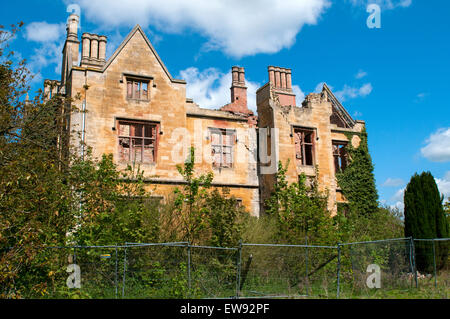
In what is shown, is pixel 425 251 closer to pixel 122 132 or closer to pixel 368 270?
pixel 368 270

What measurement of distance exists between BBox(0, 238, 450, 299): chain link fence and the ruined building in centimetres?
530

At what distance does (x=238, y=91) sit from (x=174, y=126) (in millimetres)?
9847

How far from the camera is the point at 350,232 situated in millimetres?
17125

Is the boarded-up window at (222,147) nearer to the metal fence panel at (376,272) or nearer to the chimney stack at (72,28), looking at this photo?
the metal fence panel at (376,272)

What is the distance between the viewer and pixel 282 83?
2512 centimetres

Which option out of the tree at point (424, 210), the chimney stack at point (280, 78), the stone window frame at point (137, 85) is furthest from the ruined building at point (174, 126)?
the chimney stack at point (280, 78)

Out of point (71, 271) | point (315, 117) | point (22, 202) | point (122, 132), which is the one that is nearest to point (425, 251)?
point (315, 117)

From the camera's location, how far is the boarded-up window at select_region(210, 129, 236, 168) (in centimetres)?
1866

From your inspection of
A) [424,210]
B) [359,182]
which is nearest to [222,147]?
[359,182]

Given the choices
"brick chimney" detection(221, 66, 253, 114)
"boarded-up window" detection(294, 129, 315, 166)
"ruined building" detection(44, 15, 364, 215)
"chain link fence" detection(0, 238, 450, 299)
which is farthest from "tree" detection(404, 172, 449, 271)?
"brick chimney" detection(221, 66, 253, 114)

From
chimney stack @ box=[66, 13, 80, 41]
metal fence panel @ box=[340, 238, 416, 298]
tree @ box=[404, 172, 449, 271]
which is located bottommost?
metal fence panel @ box=[340, 238, 416, 298]

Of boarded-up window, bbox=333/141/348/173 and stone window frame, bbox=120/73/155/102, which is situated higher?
stone window frame, bbox=120/73/155/102

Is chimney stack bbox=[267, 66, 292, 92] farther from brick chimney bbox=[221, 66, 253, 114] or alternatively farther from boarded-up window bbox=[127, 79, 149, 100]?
boarded-up window bbox=[127, 79, 149, 100]
